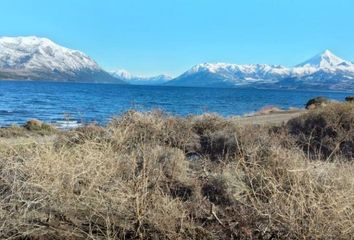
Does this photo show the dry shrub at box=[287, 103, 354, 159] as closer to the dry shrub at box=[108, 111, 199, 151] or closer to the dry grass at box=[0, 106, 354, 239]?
the dry shrub at box=[108, 111, 199, 151]

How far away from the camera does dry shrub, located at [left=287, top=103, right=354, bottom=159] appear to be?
12.2 m

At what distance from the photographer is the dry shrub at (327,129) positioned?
1220 centimetres

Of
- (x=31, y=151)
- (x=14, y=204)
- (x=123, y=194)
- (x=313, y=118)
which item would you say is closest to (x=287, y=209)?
(x=123, y=194)

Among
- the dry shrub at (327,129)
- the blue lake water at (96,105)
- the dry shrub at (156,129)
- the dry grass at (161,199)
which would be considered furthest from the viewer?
the blue lake water at (96,105)

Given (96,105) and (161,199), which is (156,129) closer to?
(161,199)

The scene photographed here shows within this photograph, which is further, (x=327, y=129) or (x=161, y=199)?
(x=327, y=129)

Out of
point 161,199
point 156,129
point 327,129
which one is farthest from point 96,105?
point 161,199

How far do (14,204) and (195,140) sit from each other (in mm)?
A: 6711

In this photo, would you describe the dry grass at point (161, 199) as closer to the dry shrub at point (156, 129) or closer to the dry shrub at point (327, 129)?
the dry shrub at point (156, 129)

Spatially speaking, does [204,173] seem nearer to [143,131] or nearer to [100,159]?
[100,159]

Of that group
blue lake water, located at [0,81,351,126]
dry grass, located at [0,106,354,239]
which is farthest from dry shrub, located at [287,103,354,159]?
dry grass, located at [0,106,354,239]

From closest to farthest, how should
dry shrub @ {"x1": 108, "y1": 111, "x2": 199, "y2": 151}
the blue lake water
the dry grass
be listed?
1. the dry grass
2. dry shrub @ {"x1": 108, "y1": 111, "x2": 199, "y2": 151}
3. the blue lake water

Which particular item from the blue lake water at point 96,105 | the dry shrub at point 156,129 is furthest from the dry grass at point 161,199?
the blue lake water at point 96,105

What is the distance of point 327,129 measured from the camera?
13727 mm
